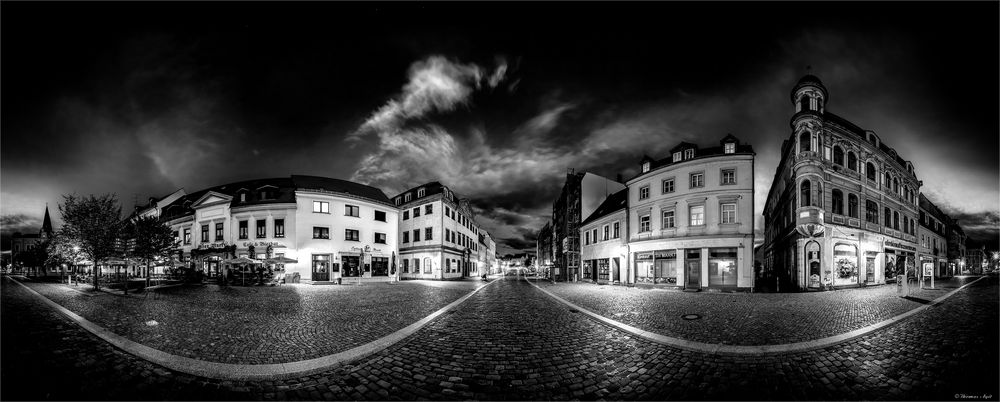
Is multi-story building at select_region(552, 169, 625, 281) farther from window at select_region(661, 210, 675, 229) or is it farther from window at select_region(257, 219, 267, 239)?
window at select_region(257, 219, 267, 239)

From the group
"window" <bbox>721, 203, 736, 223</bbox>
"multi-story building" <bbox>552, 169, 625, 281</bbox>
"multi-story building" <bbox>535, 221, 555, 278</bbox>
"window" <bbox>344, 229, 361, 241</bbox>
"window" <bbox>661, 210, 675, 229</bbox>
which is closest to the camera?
"window" <bbox>721, 203, 736, 223</bbox>

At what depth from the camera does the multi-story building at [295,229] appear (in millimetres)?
34062

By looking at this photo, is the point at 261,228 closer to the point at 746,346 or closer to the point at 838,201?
the point at 746,346

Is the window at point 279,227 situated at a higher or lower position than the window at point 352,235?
higher

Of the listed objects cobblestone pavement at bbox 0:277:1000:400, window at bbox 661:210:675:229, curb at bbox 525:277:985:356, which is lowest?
curb at bbox 525:277:985:356

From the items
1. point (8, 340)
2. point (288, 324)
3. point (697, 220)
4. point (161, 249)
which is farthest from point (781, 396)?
point (161, 249)

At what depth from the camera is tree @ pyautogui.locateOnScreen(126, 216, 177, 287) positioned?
82.3 ft

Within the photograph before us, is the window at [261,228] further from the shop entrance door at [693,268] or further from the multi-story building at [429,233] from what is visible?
the shop entrance door at [693,268]

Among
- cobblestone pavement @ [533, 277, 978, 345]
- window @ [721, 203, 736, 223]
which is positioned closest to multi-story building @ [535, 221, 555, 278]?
window @ [721, 203, 736, 223]

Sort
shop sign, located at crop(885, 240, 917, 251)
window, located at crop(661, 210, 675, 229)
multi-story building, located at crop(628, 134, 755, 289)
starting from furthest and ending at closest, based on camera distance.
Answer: window, located at crop(661, 210, 675, 229)
shop sign, located at crop(885, 240, 917, 251)
multi-story building, located at crop(628, 134, 755, 289)

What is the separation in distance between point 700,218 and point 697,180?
2.89 m

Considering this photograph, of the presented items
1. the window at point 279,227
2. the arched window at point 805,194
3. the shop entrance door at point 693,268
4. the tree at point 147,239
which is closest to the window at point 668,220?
the shop entrance door at point 693,268

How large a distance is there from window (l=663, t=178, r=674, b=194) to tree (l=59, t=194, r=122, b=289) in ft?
125

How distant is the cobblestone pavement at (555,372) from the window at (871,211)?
24412 mm
